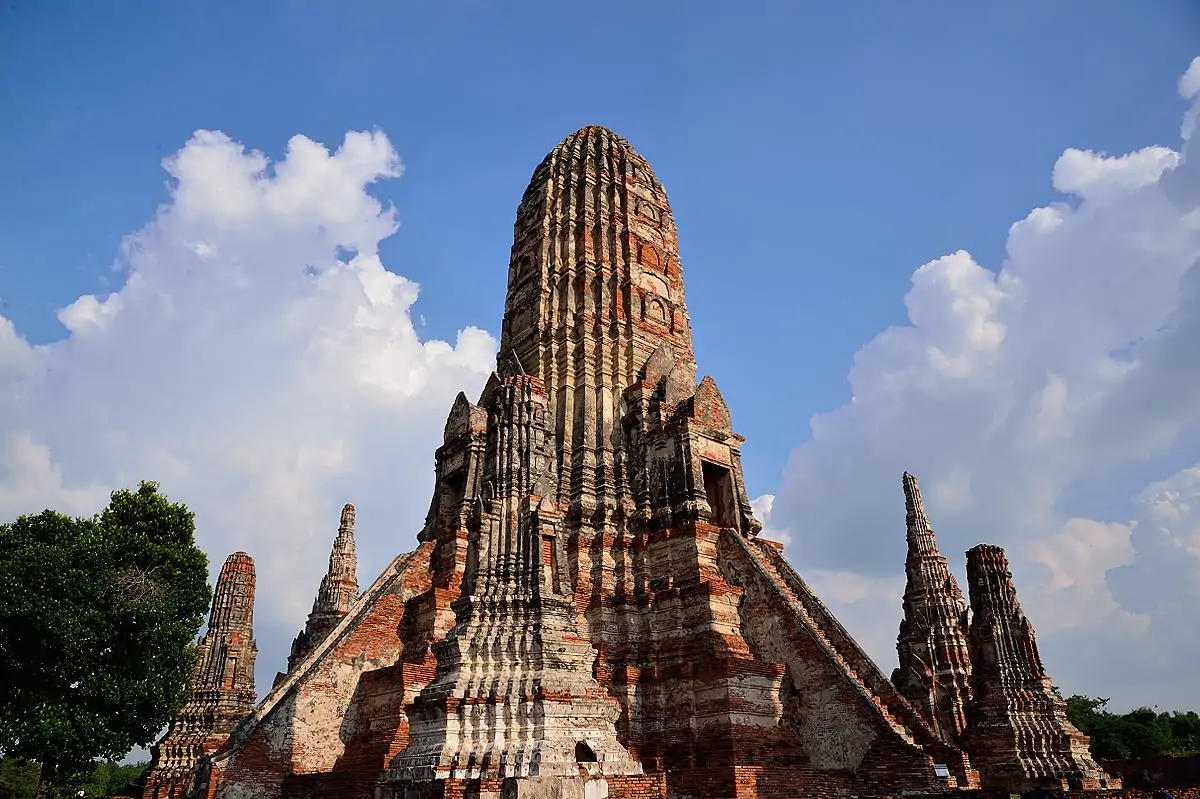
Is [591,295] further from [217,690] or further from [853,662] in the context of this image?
[217,690]

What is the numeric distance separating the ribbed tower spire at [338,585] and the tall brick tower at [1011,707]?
2048 centimetres

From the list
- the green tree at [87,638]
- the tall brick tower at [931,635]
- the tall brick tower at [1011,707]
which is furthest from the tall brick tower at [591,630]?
the tall brick tower at [931,635]

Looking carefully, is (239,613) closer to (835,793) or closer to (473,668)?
(473,668)

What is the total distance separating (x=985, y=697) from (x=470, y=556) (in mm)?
14962

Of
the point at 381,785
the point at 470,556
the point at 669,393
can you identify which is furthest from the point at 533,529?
the point at 669,393

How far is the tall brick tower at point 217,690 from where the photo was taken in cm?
1875

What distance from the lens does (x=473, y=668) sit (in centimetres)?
1178

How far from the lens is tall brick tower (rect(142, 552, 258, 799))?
18.8 meters

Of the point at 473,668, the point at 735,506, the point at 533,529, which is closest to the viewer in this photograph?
the point at 473,668

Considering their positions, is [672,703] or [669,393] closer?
[672,703]

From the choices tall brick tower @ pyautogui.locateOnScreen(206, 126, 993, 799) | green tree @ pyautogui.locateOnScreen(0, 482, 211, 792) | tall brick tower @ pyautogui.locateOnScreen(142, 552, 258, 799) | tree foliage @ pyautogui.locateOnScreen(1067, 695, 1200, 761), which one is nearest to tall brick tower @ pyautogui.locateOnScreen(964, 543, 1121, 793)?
tall brick tower @ pyautogui.locateOnScreen(206, 126, 993, 799)

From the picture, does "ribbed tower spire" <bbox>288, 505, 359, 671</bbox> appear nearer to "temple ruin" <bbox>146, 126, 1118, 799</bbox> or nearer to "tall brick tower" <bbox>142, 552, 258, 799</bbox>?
"temple ruin" <bbox>146, 126, 1118, 799</bbox>

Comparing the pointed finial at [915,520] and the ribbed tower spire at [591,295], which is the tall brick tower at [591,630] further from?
the pointed finial at [915,520]

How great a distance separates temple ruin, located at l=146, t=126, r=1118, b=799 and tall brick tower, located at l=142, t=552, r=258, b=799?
2.14ft
